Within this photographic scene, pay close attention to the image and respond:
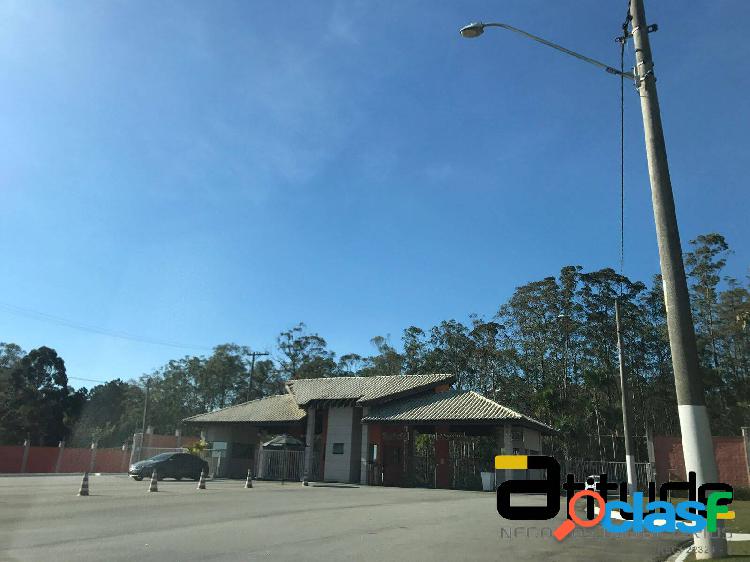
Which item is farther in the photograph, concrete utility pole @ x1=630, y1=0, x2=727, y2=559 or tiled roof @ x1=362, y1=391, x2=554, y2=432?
tiled roof @ x1=362, y1=391, x2=554, y2=432

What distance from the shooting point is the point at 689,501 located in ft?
25.4

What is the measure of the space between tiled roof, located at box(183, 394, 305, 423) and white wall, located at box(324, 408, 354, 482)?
230cm

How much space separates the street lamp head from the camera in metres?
9.88

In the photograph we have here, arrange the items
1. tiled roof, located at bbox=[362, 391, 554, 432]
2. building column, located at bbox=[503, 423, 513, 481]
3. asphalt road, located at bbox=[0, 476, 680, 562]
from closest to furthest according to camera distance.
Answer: asphalt road, located at bbox=[0, 476, 680, 562], building column, located at bbox=[503, 423, 513, 481], tiled roof, located at bbox=[362, 391, 554, 432]

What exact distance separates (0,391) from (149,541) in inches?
2191

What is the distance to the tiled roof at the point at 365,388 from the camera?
3588cm

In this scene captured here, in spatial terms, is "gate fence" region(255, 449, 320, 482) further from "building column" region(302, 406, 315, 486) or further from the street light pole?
the street light pole

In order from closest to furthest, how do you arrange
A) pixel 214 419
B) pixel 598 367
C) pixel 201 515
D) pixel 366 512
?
pixel 201 515, pixel 366 512, pixel 214 419, pixel 598 367

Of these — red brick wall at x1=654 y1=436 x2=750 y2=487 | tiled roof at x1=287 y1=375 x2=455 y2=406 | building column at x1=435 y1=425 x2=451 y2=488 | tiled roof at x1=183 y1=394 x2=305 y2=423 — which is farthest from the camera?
tiled roof at x1=183 y1=394 x2=305 y2=423

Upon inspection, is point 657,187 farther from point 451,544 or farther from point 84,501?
point 84,501

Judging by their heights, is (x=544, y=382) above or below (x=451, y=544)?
above

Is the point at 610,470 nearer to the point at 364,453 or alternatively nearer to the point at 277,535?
the point at 364,453

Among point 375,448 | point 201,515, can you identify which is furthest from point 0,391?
point 201,515

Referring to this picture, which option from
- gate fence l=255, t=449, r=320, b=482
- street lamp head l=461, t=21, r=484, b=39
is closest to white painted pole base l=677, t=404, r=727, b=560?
street lamp head l=461, t=21, r=484, b=39
